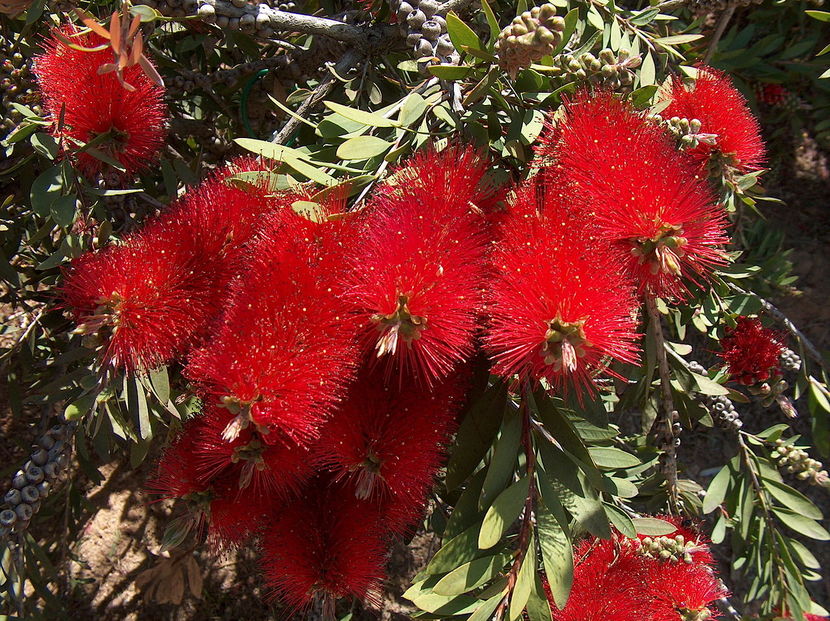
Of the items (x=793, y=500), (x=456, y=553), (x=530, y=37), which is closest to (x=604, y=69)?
(x=530, y=37)

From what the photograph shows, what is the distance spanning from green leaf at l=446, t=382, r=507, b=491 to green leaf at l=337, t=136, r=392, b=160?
426 mm

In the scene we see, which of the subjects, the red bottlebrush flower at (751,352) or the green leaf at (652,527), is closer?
the green leaf at (652,527)

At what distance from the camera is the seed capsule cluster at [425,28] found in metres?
1.12

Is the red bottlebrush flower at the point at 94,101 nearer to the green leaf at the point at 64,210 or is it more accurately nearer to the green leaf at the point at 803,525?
the green leaf at the point at 64,210

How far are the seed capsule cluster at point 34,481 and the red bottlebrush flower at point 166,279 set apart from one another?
11.8 inches

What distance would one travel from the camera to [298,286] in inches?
32.3

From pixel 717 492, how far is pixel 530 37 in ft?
4.29

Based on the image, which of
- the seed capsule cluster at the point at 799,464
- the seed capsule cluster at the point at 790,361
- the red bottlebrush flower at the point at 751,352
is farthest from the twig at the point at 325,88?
the seed capsule cluster at the point at 799,464

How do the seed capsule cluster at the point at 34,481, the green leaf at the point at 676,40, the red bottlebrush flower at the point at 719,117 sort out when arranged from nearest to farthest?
1. the seed capsule cluster at the point at 34,481
2. the red bottlebrush flower at the point at 719,117
3. the green leaf at the point at 676,40

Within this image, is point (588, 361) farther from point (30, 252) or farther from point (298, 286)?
point (30, 252)

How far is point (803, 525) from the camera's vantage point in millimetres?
1566

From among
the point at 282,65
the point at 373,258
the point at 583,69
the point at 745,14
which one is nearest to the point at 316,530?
the point at 373,258

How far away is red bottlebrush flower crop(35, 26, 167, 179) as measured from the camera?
3.40 ft

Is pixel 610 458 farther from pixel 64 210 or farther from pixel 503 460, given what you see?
pixel 64 210
